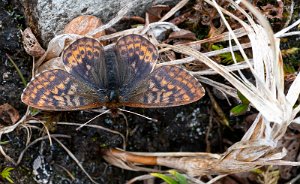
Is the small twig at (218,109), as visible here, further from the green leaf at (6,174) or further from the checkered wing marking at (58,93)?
the green leaf at (6,174)

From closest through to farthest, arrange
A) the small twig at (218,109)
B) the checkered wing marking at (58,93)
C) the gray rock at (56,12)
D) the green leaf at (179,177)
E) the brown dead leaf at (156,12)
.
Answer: the checkered wing marking at (58,93) < the green leaf at (179,177) < the gray rock at (56,12) < the brown dead leaf at (156,12) < the small twig at (218,109)

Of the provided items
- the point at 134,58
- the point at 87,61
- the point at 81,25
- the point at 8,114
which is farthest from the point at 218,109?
the point at 8,114

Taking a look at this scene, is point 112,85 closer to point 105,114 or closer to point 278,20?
point 105,114

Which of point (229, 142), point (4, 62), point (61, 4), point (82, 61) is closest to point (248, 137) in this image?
point (229, 142)

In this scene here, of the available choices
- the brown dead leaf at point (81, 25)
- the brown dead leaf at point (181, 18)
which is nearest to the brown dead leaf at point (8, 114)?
the brown dead leaf at point (81, 25)

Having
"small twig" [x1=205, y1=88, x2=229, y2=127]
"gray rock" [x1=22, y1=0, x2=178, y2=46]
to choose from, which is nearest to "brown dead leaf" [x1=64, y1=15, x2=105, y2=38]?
"gray rock" [x1=22, y1=0, x2=178, y2=46]

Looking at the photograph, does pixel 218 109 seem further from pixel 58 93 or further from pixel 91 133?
pixel 58 93

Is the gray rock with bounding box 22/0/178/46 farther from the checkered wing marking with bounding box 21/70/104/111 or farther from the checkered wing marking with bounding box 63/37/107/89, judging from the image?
the checkered wing marking with bounding box 21/70/104/111
